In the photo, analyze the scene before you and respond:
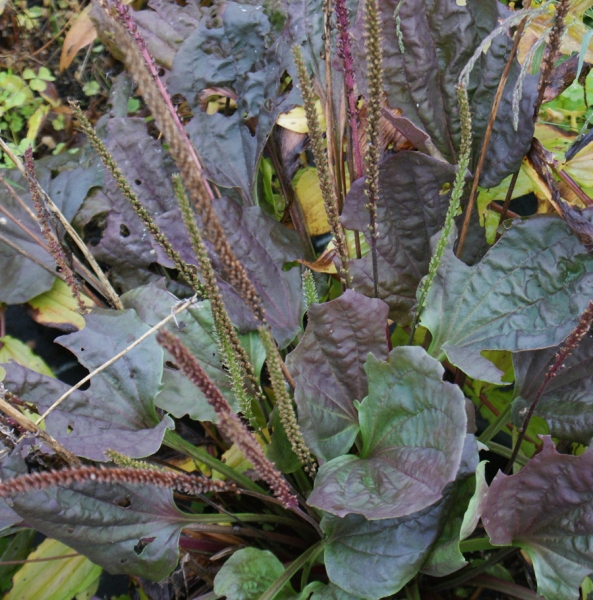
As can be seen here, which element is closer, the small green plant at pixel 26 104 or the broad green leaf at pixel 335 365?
the broad green leaf at pixel 335 365

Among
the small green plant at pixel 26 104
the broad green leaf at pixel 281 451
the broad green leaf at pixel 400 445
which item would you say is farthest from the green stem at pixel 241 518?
the small green plant at pixel 26 104

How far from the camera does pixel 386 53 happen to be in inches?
49.1

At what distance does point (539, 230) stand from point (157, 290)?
0.80m

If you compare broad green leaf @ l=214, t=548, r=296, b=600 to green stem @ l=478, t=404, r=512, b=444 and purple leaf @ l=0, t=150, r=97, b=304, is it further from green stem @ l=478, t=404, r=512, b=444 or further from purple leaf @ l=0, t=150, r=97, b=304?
purple leaf @ l=0, t=150, r=97, b=304

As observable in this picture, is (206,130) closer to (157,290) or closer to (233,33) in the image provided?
(233,33)

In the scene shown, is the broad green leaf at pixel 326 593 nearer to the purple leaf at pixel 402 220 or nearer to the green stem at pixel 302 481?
the green stem at pixel 302 481

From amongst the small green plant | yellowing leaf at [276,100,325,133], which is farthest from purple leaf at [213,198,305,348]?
the small green plant

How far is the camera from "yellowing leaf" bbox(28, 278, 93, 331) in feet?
5.30

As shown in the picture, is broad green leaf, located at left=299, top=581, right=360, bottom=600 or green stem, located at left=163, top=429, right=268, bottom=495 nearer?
broad green leaf, located at left=299, top=581, right=360, bottom=600

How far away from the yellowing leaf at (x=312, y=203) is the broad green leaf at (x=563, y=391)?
0.65m

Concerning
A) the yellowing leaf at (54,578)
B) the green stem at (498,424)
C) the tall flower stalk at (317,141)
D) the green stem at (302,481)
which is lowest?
the yellowing leaf at (54,578)

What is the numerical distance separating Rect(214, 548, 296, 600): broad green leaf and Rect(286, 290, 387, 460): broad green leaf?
227mm

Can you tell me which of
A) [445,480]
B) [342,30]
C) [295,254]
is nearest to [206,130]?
[295,254]

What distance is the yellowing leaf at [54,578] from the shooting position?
4.34 feet
